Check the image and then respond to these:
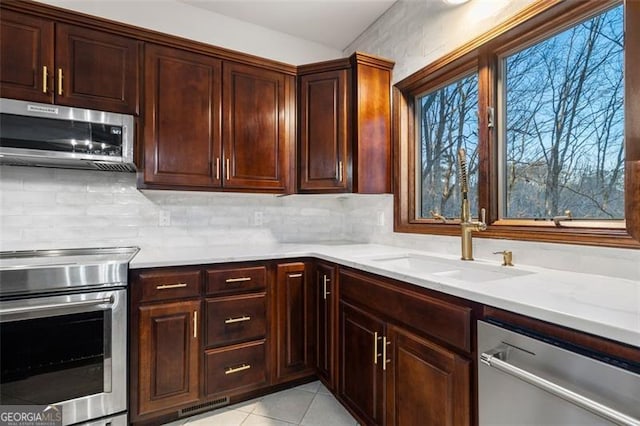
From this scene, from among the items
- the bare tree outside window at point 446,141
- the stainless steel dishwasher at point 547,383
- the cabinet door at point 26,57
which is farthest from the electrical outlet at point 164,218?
the stainless steel dishwasher at point 547,383

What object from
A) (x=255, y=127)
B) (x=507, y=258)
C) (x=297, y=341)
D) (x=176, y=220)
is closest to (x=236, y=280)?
(x=297, y=341)

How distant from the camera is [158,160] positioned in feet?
6.45

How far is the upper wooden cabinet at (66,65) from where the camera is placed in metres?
1.63

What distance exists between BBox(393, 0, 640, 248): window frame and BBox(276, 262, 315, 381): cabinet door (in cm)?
85

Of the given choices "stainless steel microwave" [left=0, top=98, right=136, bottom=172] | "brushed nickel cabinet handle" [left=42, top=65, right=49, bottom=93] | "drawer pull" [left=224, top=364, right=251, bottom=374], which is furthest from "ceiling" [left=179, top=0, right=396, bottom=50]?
"drawer pull" [left=224, top=364, right=251, bottom=374]

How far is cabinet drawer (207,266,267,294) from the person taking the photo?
5.88ft

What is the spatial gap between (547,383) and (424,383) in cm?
52

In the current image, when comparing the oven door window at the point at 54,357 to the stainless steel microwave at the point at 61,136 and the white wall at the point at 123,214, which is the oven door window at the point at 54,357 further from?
the stainless steel microwave at the point at 61,136

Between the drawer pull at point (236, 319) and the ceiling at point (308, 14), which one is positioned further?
the ceiling at point (308, 14)

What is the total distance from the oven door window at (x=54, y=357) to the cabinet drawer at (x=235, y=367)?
514 millimetres

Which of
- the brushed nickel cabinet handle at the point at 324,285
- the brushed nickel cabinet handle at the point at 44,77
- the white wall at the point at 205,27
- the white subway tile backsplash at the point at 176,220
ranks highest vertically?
the white wall at the point at 205,27

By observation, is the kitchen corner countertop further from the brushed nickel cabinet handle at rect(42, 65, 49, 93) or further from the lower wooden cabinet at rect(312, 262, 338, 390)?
the brushed nickel cabinet handle at rect(42, 65, 49, 93)

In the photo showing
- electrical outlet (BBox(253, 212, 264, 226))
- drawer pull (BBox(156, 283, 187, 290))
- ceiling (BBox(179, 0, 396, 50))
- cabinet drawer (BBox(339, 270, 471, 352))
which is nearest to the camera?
cabinet drawer (BBox(339, 270, 471, 352))

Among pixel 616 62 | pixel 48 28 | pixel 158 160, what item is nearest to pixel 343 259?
pixel 158 160
